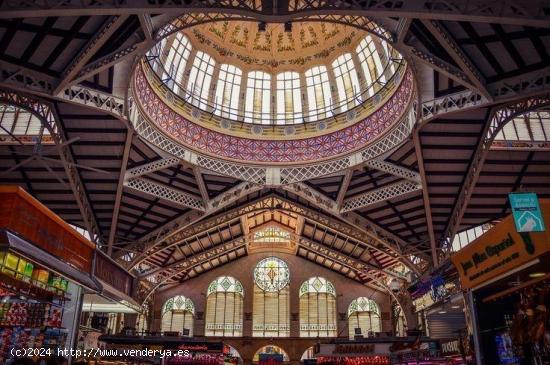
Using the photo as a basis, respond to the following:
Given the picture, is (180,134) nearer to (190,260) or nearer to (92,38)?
(92,38)

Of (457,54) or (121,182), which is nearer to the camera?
(457,54)

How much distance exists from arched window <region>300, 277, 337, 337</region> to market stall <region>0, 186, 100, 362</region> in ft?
112

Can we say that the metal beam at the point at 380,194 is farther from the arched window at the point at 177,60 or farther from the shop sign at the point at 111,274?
the shop sign at the point at 111,274

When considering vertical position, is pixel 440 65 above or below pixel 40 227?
above

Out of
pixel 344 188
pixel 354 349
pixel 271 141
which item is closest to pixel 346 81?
pixel 271 141

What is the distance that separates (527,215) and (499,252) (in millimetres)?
1424

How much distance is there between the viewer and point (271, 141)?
2675 cm

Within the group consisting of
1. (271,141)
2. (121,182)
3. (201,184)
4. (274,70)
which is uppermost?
(274,70)

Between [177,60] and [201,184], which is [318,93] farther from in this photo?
[201,184]

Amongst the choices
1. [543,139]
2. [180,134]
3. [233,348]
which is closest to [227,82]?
[180,134]

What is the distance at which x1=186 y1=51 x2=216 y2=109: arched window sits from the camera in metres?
26.2

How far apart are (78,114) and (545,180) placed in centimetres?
2326

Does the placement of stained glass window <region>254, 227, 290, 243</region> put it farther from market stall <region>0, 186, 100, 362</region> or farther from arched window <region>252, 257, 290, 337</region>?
market stall <region>0, 186, 100, 362</region>

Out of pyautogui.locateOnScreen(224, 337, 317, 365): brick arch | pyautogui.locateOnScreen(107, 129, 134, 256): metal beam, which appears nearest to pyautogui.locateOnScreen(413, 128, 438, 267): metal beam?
pyautogui.locateOnScreen(107, 129, 134, 256): metal beam
